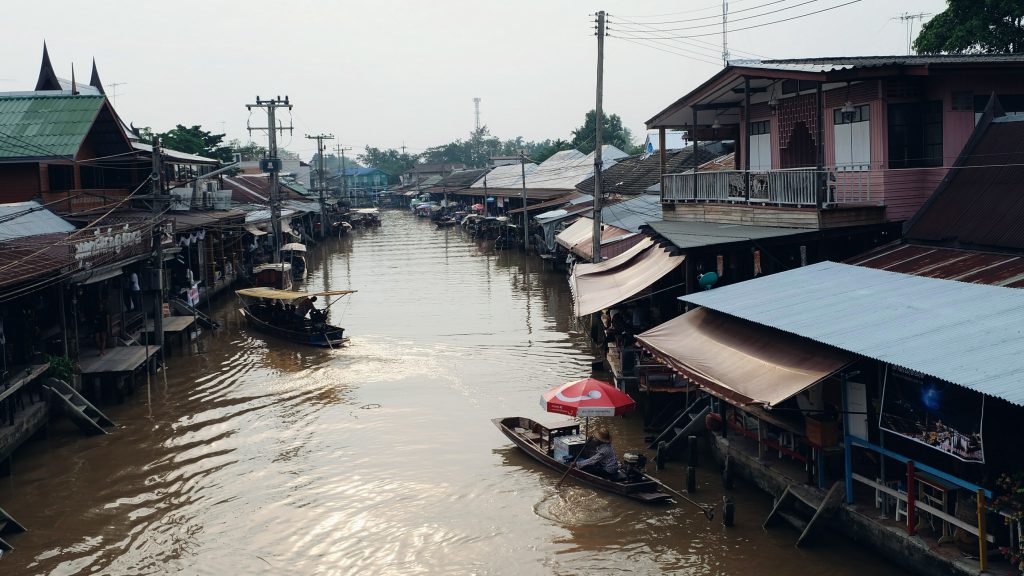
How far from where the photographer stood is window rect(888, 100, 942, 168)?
15.9m

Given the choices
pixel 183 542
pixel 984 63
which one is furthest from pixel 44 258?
pixel 984 63

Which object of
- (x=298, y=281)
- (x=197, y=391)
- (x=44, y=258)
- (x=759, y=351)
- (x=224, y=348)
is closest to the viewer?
(x=759, y=351)

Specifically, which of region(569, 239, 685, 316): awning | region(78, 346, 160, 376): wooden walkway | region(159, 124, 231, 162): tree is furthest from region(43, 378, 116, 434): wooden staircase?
region(159, 124, 231, 162): tree

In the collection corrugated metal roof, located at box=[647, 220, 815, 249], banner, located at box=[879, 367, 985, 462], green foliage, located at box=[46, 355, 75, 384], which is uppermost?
corrugated metal roof, located at box=[647, 220, 815, 249]

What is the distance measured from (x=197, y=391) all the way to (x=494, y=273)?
876 inches

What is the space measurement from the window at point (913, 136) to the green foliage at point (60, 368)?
1662 centimetres

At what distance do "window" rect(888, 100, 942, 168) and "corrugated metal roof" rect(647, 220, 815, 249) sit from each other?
246 centimetres

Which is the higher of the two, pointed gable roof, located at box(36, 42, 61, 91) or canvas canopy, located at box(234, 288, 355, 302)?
pointed gable roof, located at box(36, 42, 61, 91)

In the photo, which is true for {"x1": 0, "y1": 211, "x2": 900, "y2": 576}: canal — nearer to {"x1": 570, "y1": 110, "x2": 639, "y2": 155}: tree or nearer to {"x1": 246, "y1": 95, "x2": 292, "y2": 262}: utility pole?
{"x1": 246, "y1": 95, "x2": 292, "y2": 262}: utility pole

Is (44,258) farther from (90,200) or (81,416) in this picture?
(90,200)

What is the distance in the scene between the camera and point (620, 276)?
787 inches

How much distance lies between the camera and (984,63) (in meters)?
15.1

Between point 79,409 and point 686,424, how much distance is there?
11.9m

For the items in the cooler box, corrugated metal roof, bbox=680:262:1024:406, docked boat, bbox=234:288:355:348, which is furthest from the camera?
docked boat, bbox=234:288:355:348
